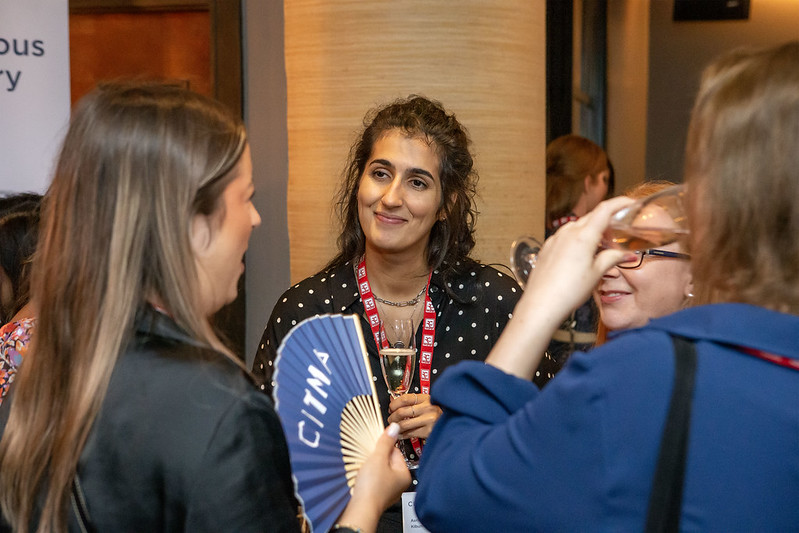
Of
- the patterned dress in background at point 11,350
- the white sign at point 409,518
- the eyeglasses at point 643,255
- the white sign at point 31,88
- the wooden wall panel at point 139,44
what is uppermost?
the wooden wall panel at point 139,44

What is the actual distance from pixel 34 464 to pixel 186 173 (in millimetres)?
490

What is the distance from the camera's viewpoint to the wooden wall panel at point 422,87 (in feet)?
11.3

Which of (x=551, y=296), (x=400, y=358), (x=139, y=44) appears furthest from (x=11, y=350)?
(x=139, y=44)

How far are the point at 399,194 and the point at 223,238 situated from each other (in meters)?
1.42

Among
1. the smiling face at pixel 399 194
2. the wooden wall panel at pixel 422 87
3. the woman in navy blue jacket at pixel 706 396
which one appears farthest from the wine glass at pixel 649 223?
the wooden wall panel at pixel 422 87

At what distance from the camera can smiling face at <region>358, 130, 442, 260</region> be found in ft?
9.31

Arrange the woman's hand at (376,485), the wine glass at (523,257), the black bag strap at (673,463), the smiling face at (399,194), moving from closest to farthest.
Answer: the black bag strap at (673,463)
the woman's hand at (376,485)
the wine glass at (523,257)
the smiling face at (399,194)

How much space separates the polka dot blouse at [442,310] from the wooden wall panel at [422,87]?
2.35 feet

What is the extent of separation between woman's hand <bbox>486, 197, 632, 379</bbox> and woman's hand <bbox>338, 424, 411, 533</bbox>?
0.38 m

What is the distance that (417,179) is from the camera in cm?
290

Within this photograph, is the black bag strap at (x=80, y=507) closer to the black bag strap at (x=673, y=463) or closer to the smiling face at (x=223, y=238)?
the smiling face at (x=223, y=238)

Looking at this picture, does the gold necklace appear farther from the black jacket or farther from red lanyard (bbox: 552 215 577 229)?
red lanyard (bbox: 552 215 577 229)

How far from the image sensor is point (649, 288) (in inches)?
94.8

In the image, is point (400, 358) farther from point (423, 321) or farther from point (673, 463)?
point (673, 463)
